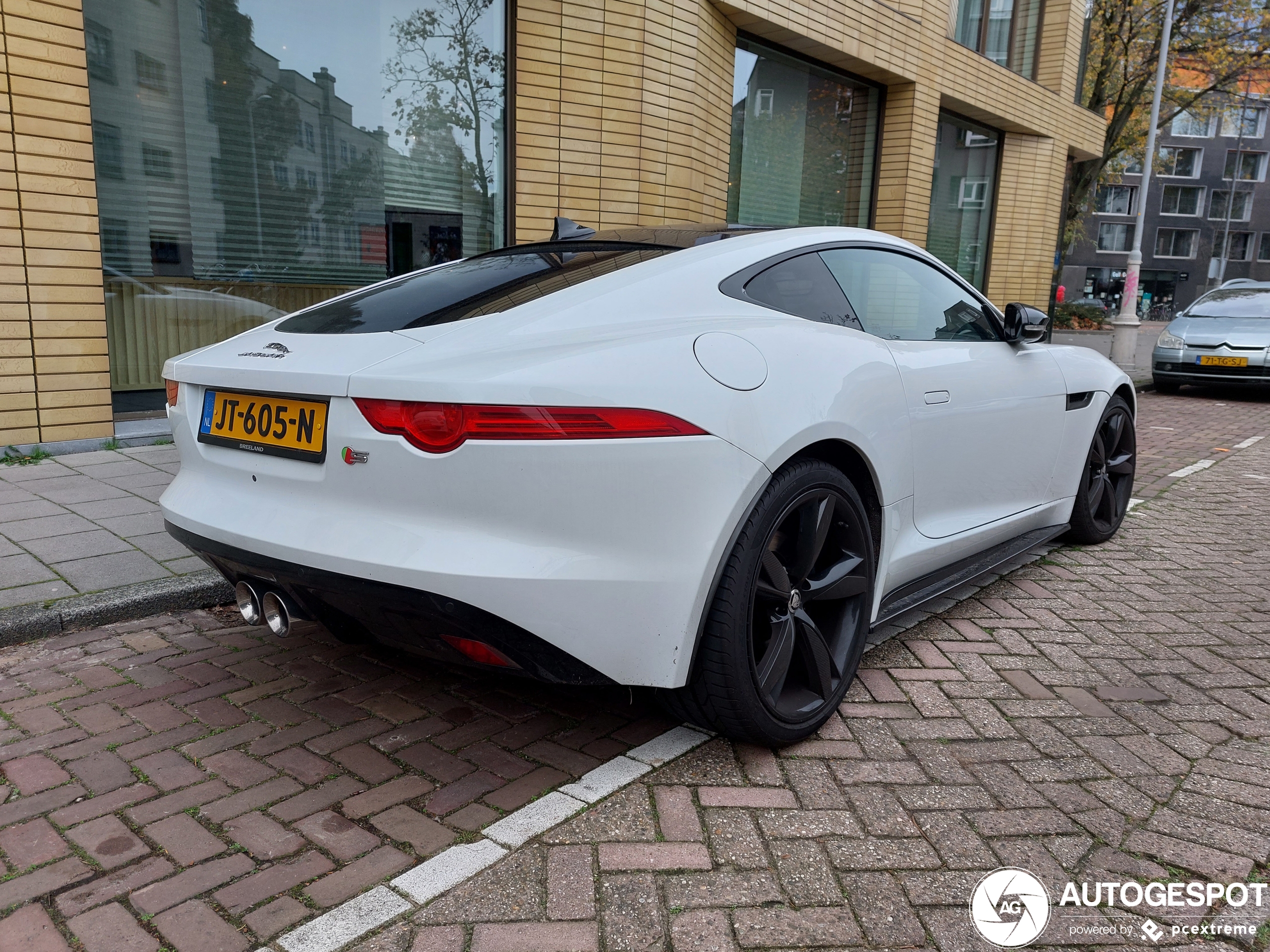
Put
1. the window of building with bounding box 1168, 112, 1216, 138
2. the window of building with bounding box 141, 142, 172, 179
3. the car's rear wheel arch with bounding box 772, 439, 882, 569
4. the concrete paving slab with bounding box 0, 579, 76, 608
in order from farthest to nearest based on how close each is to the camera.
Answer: the window of building with bounding box 1168, 112, 1216, 138, the window of building with bounding box 141, 142, 172, 179, the concrete paving slab with bounding box 0, 579, 76, 608, the car's rear wheel arch with bounding box 772, 439, 882, 569

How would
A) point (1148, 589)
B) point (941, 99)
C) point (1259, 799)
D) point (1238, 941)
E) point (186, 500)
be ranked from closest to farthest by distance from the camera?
point (1238, 941) → point (1259, 799) → point (186, 500) → point (1148, 589) → point (941, 99)

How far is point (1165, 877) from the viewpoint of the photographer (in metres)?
2.18

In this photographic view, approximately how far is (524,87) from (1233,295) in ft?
35.7

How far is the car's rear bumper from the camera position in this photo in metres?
2.22

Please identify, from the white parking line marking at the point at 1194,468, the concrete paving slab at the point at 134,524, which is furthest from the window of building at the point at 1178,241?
the concrete paving slab at the point at 134,524

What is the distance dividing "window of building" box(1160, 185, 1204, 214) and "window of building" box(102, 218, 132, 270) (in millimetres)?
71343

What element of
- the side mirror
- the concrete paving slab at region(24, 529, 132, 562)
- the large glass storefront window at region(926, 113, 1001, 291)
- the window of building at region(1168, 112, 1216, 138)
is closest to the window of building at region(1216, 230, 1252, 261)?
the window of building at region(1168, 112, 1216, 138)

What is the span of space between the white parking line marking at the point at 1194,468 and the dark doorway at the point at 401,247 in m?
6.25

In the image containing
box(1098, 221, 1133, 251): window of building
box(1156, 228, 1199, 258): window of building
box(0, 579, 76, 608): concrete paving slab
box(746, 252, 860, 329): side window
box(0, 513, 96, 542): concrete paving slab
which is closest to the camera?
box(746, 252, 860, 329): side window

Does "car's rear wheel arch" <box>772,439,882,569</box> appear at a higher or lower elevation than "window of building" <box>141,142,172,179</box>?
lower

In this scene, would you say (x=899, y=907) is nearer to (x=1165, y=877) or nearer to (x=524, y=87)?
(x=1165, y=877)

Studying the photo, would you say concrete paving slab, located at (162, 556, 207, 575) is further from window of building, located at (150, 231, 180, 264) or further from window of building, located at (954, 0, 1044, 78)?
window of building, located at (954, 0, 1044, 78)

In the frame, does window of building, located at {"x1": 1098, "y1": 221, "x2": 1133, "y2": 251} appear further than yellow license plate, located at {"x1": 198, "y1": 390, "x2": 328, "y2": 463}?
Yes

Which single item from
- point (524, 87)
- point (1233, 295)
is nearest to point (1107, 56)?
point (1233, 295)
